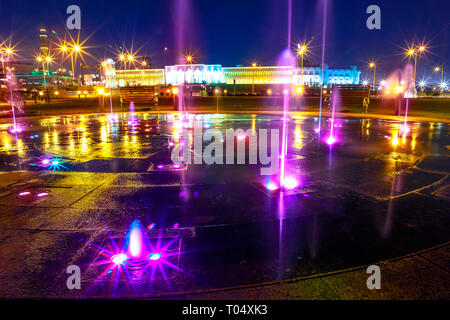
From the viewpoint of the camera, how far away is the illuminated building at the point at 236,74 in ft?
525

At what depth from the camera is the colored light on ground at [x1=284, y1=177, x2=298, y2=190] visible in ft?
23.7

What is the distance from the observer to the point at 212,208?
5.94 metres

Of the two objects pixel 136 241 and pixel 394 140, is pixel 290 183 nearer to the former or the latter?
pixel 136 241

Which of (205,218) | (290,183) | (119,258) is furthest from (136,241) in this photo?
(290,183)

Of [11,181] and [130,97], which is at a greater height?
[130,97]

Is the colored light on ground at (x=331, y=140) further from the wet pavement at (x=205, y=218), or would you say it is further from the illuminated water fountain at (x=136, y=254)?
the illuminated water fountain at (x=136, y=254)

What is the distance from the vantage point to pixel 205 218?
5.50 metres

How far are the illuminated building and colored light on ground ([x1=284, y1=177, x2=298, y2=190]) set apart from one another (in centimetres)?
15234

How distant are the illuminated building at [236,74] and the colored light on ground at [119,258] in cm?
15596

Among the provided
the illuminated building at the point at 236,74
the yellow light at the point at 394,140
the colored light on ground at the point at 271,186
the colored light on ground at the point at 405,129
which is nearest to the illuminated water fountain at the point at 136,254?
the colored light on ground at the point at 271,186

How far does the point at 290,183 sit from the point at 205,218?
2.72 metres
